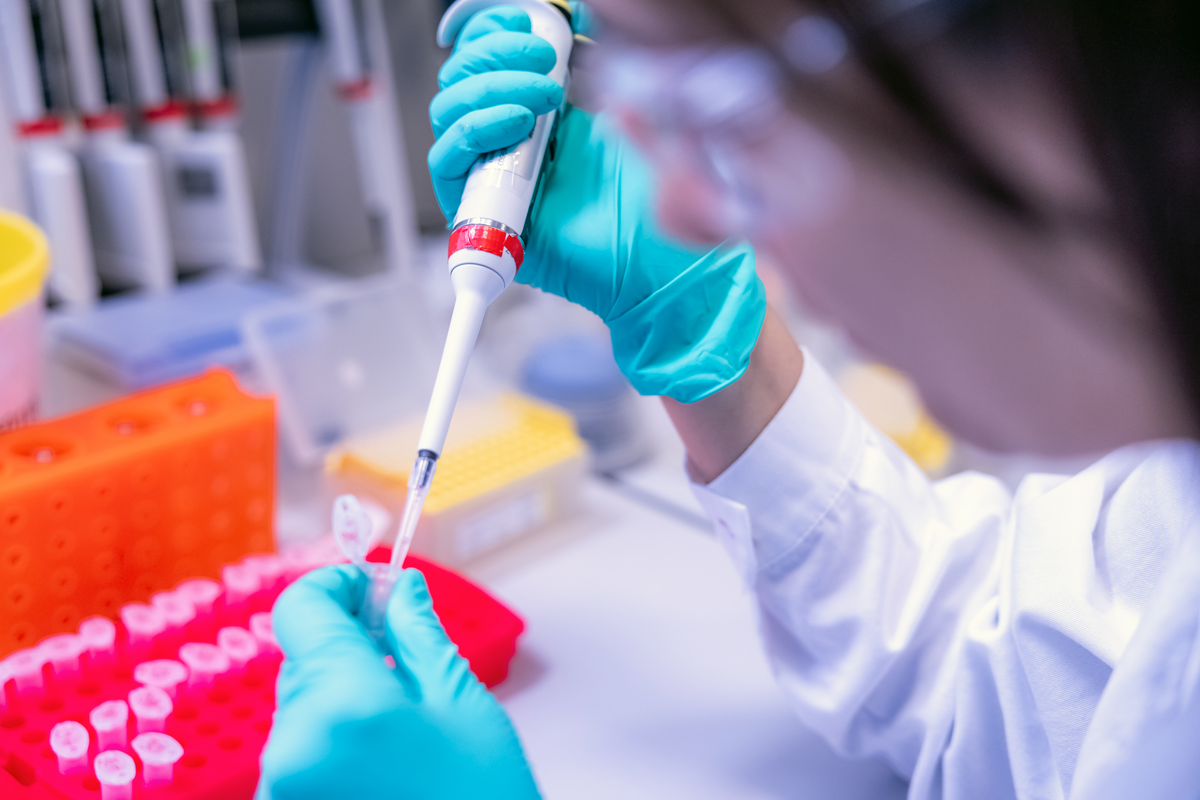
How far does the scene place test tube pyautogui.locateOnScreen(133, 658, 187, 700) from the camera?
29.6 inches

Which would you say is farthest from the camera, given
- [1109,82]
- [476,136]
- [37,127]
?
[37,127]

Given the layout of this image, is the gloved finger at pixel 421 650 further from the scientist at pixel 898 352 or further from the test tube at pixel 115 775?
the test tube at pixel 115 775

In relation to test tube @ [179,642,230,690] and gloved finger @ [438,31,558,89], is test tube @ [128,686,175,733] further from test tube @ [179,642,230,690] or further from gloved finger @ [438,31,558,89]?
gloved finger @ [438,31,558,89]

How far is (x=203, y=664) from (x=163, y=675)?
1.1 inches

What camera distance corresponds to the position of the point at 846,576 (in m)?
0.82

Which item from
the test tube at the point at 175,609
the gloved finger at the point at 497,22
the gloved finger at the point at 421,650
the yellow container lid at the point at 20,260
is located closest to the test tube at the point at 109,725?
the test tube at the point at 175,609

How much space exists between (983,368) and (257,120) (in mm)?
1415

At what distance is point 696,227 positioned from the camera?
452mm

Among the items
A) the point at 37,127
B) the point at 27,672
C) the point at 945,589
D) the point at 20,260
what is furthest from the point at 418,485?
the point at 37,127

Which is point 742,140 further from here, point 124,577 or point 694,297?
point 124,577

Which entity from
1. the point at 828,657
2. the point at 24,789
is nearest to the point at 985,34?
the point at 828,657

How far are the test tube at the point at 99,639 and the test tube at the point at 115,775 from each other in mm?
127

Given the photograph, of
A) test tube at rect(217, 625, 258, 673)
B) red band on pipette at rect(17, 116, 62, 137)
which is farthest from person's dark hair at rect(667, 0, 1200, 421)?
red band on pipette at rect(17, 116, 62, 137)

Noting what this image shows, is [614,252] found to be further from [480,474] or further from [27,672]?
[27,672]
